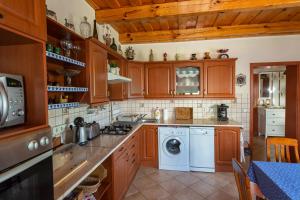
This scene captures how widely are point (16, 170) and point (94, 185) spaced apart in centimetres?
109

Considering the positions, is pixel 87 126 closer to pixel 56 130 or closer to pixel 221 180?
pixel 56 130

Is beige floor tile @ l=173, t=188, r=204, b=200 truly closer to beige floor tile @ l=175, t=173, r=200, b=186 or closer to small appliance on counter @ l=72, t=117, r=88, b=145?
beige floor tile @ l=175, t=173, r=200, b=186

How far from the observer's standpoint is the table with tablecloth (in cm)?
134

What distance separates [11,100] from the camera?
2.86 ft

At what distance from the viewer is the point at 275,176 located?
1.57m

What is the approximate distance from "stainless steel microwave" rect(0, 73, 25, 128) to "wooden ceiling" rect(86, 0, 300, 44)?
201cm

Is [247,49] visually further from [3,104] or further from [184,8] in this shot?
[3,104]

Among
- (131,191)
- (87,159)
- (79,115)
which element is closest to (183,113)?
(131,191)

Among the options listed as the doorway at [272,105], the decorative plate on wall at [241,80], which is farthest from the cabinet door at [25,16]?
the doorway at [272,105]

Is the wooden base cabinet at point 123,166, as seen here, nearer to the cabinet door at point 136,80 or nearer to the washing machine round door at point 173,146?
the washing machine round door at point 173,146

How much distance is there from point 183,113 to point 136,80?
1134mm

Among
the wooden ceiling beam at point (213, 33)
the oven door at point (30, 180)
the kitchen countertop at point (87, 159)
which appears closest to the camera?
the oven door at point (30, 180)

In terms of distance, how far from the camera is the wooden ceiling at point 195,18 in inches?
92.9

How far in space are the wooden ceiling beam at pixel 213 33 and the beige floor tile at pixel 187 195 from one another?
8.70 feet
